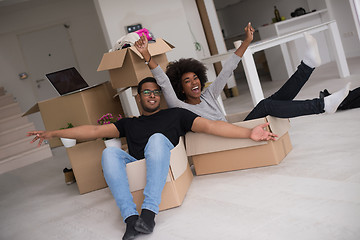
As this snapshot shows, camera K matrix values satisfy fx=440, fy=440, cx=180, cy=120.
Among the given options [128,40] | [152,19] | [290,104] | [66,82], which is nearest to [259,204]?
[290,104]

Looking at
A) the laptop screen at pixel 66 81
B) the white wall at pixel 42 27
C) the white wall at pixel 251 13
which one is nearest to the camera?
the laptop screen at pixel 66 81

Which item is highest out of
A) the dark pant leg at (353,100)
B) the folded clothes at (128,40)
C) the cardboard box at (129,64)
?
the folded clothes at (128,40)

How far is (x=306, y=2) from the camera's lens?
8.59 meters

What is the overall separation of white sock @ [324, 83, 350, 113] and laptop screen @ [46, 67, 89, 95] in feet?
6.56

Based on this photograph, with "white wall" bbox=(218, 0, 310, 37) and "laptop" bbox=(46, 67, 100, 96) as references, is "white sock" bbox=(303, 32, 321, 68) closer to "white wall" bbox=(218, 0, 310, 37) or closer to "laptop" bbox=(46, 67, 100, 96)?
"laptop" bbox=(46, 67, 100, 96)

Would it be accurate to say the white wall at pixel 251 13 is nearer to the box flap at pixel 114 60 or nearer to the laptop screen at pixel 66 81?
the laptop screen at pixel 66 81

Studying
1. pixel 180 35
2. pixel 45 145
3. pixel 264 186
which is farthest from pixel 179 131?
pixel 45 145

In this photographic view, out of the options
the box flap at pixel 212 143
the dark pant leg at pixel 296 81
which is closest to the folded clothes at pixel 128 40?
the box flap at pixel 212 143

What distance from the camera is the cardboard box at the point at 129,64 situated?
10.4 feet

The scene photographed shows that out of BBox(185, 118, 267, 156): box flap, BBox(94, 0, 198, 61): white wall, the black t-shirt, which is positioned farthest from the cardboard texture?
BBox(94, 0, 198, 61): white wall

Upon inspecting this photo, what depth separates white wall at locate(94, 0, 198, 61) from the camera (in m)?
5.87

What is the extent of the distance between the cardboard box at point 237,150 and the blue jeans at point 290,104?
8 centimetres

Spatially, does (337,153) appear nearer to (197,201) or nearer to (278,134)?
(278,134)

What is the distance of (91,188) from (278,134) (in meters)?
1.56
